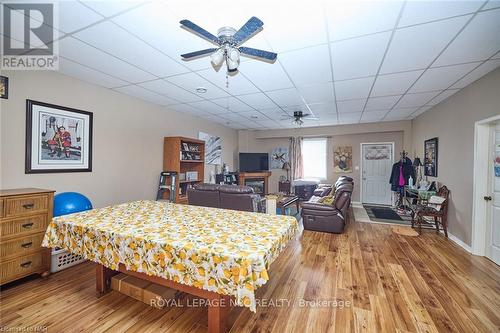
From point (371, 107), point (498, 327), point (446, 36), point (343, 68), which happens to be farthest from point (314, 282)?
point (371, 107)

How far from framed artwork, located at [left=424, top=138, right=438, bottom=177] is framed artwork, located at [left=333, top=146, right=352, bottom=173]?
2093 millimetres

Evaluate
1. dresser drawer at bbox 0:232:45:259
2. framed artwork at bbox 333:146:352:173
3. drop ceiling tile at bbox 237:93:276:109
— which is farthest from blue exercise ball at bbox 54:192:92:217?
framed artwork at bbox 333:146:352:173

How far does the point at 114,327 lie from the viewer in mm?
1683

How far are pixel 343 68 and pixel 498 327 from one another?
2819 mm

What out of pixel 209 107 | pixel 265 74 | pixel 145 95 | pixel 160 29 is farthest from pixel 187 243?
pixel 209 107

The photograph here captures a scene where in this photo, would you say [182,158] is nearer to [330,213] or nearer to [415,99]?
[330,213]

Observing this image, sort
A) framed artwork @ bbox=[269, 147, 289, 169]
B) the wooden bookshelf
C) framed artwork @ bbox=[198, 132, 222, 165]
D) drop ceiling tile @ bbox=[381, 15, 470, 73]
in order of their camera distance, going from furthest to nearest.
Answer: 1. framed artwork @ bbox=[269, 147, 289, 169]
2. framed artwork @ bbox=[198, 132, 222, 165]
3. the wooden bookshelf
4. drop ceiling tile @ bbox=[381, 15, 470, 73]

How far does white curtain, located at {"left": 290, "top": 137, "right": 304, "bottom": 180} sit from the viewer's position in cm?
Result: 721

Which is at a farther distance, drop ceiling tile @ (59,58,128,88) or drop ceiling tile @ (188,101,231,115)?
drop ceiling tile @ (188,101,231,115)

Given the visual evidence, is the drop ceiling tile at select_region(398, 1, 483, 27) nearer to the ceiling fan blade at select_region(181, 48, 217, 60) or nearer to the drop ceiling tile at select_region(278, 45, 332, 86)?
the drop ceiling tile at select_region(278, 45, 332, 86)

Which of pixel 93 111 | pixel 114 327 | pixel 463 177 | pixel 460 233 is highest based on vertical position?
pixel 93 111

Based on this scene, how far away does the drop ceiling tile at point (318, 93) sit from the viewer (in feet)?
10.8

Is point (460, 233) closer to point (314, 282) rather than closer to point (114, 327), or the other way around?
point (314, 282)

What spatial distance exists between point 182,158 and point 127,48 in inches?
105
